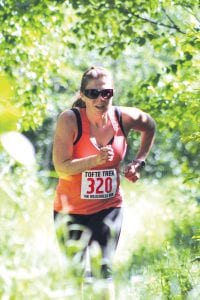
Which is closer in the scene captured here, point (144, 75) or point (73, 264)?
point (73, 264)

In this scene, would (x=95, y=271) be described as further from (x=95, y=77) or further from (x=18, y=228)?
(x=95, y=77)

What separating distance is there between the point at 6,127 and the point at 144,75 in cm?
3331

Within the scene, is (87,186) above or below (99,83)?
below

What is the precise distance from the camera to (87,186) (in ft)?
15.8

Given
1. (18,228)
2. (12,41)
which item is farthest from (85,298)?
(12,41)

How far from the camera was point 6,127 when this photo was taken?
57.4 inches

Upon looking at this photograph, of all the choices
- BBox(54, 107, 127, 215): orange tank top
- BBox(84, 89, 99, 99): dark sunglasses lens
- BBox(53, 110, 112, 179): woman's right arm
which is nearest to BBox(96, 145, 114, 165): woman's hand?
BBox(53, 110, 112, 179): woman's right arm

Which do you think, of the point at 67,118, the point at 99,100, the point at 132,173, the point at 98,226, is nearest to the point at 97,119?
the point at 99,100

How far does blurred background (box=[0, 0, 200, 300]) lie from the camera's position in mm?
1842

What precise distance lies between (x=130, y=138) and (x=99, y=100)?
4405mm

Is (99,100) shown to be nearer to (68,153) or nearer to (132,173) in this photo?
(68,153)

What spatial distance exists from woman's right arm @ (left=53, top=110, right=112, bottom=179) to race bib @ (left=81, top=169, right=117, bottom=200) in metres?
0.12

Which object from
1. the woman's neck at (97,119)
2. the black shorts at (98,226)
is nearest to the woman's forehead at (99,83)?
the woman's neck at (97,119)

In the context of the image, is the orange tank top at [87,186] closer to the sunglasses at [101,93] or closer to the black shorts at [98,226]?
the black shorts at [98,226]
